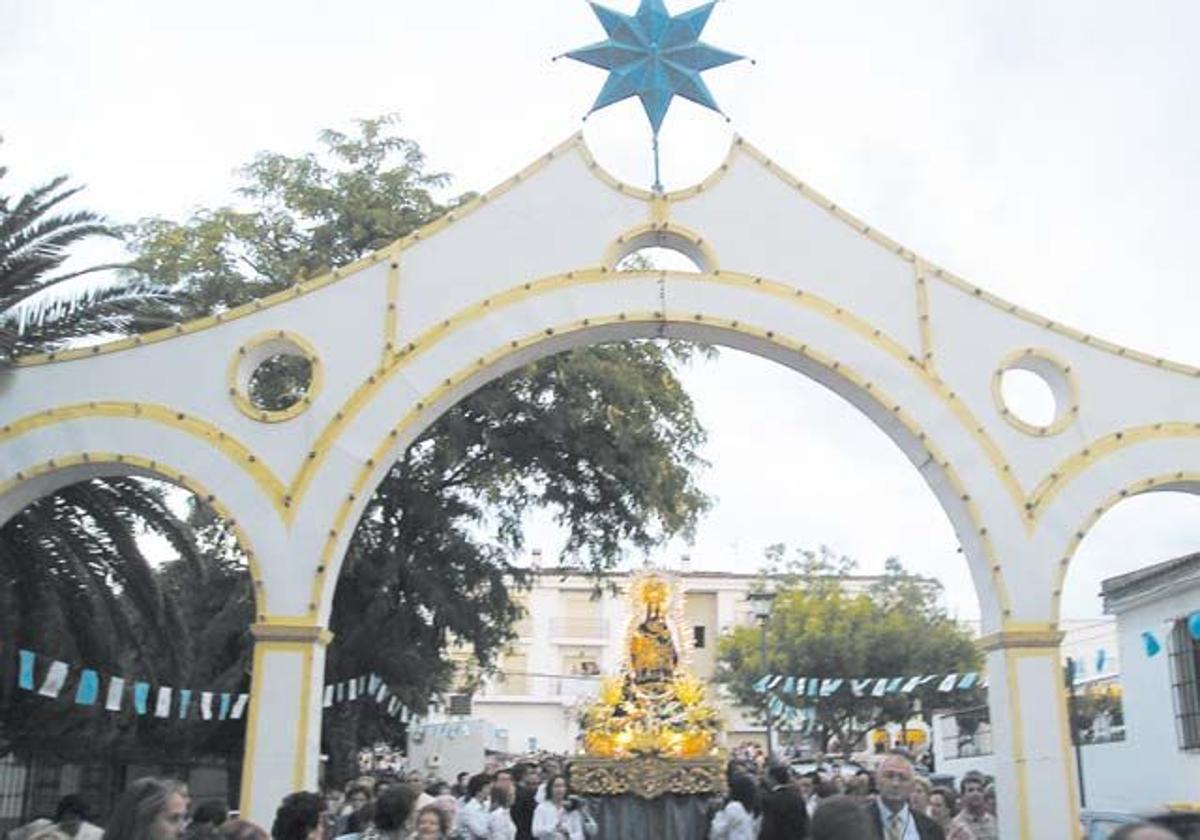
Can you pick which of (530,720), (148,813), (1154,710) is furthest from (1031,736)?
(530,720)

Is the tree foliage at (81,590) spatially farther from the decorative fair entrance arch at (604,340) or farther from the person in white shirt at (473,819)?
the person in white shirt at (473,819)

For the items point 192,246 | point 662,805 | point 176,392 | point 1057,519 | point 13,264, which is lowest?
point 662,805

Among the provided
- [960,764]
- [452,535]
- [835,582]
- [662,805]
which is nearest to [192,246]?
[452,535]

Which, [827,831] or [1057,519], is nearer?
[827,831]

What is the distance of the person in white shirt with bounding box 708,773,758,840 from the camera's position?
37.8 feet

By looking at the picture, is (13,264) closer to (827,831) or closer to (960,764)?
(827,831)

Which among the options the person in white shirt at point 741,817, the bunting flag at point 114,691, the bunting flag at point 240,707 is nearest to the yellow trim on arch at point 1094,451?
the person in white shirt at point 741,817

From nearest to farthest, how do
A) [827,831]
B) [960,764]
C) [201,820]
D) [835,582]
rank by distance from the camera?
[827,831] < [201,820] < [960,764] < [835,582]

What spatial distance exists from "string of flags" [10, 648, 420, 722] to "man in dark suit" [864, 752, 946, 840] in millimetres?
8360

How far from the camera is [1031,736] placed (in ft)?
39.1

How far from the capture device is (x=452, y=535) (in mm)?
19453

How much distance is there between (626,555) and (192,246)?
26.7ft

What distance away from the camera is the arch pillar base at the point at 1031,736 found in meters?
11.7

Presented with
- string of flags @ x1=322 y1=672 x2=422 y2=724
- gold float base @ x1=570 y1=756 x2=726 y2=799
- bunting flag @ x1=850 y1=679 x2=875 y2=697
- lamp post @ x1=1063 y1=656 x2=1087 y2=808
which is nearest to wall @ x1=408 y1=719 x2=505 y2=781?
bunting flag @ x1=850 y1=679 x2=875 y2=697
